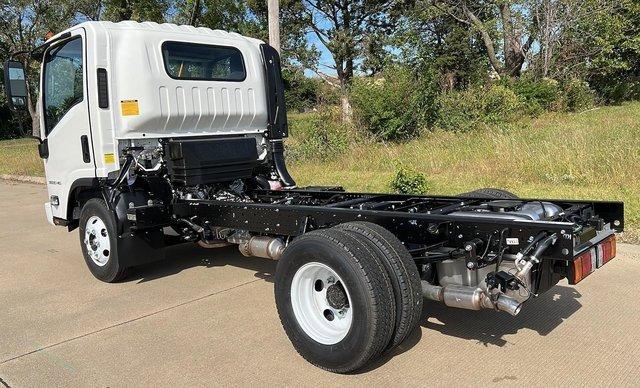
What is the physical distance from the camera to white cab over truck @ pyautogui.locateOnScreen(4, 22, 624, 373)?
329cm

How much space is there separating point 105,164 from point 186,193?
32.0 inches

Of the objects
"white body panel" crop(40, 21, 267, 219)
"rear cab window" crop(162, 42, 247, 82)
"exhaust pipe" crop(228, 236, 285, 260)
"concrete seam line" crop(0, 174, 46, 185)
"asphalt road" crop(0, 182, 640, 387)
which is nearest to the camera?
"asphalt road" crop(0, 182, 640, 387)

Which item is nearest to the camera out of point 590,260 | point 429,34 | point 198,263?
point 590,260

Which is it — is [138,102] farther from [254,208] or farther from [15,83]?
[254,208]

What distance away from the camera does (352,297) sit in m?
3.28

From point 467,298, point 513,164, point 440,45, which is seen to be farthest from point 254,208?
point 440,45

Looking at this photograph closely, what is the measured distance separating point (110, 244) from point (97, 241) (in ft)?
0.98

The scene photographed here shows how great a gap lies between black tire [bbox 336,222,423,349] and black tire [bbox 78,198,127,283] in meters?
2.99

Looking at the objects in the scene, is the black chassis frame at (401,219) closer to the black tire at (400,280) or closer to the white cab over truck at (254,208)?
the white cab over truck at (254,208)

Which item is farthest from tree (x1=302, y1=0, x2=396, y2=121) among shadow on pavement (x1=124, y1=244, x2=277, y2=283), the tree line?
shadow on pavement (x1=124, y1=244, x2=277, y2=283)

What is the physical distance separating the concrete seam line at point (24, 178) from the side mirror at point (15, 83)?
9710mm

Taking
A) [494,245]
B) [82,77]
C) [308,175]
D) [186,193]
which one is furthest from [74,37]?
[308,175]

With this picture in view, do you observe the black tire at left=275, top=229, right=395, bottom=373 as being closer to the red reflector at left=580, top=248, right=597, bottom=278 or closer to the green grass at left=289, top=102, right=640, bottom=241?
the red reflector at left=580, top=248, right=597, bottom=278

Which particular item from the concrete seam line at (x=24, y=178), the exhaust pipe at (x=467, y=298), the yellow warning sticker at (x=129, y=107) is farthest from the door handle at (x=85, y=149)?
the concrete seam line at (x=24, y=178)
